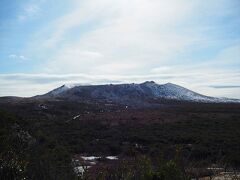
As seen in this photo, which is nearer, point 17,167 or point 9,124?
point 17,167

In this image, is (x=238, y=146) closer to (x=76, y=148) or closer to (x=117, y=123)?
(x=76, y=148)

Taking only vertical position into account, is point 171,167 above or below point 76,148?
above

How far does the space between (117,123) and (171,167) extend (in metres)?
33.6

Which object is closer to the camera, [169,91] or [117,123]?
[117,123]

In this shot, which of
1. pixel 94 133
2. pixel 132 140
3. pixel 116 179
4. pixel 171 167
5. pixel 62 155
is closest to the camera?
pixel 171 167

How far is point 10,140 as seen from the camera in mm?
10766

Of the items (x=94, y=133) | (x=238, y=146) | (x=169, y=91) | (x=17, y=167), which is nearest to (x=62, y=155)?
(x=17, y=167)

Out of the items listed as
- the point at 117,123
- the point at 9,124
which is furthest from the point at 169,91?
the point at 9,124

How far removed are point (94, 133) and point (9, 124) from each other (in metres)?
17.6

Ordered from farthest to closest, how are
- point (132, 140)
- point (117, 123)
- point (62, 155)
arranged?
1. point (117, 123)
2. point (132, 140)
3. point (62, 155)

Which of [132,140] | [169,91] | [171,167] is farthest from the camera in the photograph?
[169,91]

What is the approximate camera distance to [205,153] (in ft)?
66.0

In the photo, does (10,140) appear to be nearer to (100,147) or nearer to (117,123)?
(100,147)

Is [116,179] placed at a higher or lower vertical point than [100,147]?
higher
